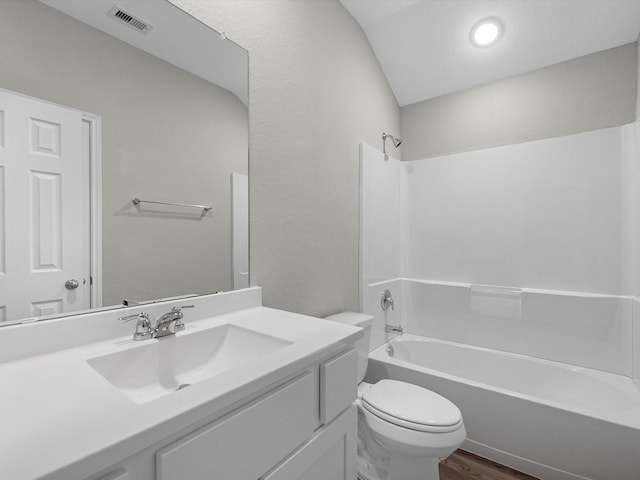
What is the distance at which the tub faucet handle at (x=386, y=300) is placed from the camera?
7.91 feet

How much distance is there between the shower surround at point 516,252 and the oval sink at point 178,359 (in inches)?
48.7

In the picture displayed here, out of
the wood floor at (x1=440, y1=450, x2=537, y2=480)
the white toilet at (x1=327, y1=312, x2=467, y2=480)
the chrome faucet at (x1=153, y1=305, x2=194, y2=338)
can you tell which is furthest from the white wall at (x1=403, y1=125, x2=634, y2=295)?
the chrome faucet at (x1=153, y1=305, x2=194, y2=338)

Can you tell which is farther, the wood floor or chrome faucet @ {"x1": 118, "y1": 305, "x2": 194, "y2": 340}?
the wood floor

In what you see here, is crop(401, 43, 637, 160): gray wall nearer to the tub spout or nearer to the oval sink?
the tub spout

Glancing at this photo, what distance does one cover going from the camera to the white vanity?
0.48 metres

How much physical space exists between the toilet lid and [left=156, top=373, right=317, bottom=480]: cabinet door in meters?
0.71

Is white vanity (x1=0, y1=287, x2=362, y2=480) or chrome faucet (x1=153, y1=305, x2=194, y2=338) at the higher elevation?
chrome faucet (x1=153, y1=305, x2=194, y2=338)

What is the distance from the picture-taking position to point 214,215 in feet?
4.26

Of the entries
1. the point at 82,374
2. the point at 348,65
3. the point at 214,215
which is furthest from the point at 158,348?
the point at 348,65

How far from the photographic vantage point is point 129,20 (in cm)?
107

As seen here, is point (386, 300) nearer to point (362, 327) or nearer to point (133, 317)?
point (362, 327)

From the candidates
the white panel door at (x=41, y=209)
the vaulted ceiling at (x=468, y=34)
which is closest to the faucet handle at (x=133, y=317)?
the white panel door at (x=41, y=209)

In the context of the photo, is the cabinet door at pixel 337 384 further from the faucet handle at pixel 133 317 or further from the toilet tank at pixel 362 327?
the toilet tank at pixel 362 327

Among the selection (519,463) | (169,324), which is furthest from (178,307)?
(519,463)
